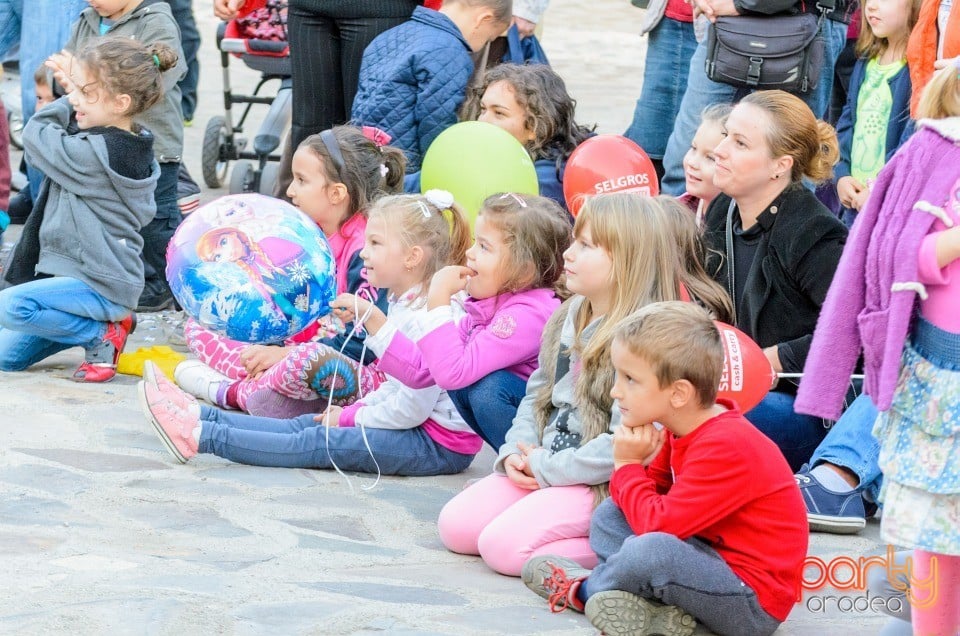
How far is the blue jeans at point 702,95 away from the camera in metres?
5.37

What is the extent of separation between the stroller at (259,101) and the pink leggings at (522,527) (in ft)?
13.3

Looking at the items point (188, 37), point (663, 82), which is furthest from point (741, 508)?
point (188, 37)

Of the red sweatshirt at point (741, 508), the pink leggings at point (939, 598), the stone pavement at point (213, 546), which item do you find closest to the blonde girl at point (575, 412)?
the stone pavement at point (213, 546)

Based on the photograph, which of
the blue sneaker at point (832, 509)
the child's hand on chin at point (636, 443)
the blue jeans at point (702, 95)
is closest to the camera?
the child's hand on chin at point (636, 443)

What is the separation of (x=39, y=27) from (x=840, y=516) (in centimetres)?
495

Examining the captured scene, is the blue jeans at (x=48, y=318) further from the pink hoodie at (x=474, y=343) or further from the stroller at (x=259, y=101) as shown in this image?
the stroller at (x=259, y=101)

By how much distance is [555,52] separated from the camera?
600 inches

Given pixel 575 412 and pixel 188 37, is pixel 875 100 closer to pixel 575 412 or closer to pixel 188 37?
pixel 575 412

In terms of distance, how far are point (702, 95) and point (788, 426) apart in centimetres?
159

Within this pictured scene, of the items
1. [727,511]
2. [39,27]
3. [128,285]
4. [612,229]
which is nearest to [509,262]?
[612,229]

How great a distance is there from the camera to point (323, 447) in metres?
4.45

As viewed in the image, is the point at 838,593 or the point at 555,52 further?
the point at 555,52

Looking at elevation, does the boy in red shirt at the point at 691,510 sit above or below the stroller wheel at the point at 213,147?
above

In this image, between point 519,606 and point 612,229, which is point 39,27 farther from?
point 519,606
